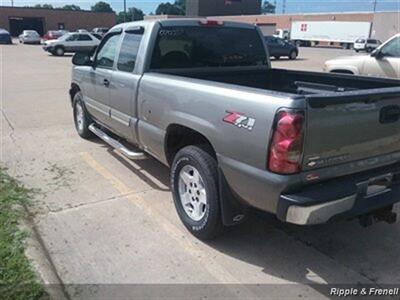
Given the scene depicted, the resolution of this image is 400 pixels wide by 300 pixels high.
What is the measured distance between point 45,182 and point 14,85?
10.6 m

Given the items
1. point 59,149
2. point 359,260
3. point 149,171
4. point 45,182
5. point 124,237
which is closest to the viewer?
point 359,260

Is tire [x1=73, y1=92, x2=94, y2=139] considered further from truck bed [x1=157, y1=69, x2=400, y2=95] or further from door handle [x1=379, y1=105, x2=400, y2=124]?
door handle [x1=379, y1=105, x2=400, y2=124]

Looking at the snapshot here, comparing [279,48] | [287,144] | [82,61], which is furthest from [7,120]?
[279,48]

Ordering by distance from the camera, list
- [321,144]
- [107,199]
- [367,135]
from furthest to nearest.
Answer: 1. [107,199]
2. [367,135]
3. [321,144]

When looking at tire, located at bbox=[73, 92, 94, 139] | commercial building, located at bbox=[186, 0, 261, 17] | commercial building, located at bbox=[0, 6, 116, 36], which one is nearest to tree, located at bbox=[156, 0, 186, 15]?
commercial building, located at bbox=[186, 0, 261, 17]

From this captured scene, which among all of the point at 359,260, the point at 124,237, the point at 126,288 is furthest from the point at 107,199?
the point at 359,260

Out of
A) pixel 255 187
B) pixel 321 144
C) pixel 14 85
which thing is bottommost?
pixel 14 85

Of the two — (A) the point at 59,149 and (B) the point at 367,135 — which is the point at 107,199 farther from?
(B) the point at 367,135

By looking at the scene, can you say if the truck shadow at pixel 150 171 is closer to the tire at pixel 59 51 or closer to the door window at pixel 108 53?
the door window at pixel 108 53

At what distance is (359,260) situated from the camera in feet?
12.3

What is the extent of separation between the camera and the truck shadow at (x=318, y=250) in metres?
3.52

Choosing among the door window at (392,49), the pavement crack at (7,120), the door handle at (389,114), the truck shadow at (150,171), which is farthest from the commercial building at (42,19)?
the door handle at (389,114)

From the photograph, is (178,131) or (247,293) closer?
(247,293)

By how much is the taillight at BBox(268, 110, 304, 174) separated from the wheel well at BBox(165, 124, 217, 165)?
0.78 metres
